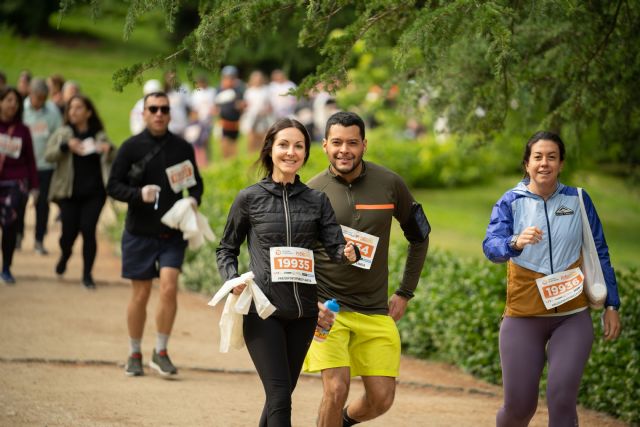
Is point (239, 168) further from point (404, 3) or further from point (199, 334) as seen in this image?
point (404, 3)

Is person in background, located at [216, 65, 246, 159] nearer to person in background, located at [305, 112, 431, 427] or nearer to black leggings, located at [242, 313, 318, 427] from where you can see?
person in background, located at [305, 112, 431, 427]

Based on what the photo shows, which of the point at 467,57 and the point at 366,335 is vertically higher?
the point at 467,57

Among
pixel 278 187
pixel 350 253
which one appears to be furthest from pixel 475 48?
pixel 350 253

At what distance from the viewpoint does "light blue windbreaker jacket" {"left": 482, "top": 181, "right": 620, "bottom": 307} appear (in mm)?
5957

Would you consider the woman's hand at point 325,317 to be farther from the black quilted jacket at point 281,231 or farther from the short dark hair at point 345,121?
the short dark hair at point 345,121

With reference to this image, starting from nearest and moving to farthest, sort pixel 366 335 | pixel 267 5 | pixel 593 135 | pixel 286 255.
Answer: pixel 286 255 < pixel 366 335 < pixel 267 5 < pixel 593 135

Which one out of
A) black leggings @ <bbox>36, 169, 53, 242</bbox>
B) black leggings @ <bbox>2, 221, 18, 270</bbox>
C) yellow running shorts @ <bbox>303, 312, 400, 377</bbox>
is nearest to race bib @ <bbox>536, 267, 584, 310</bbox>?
yellow running shorts @ <bbox>303, 312, 400, 377</bbox>

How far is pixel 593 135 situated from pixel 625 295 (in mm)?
8382

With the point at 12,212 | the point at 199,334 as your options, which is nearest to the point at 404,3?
the point at 199,334

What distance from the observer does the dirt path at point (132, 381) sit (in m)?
7.31

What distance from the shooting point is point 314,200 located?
5.77m

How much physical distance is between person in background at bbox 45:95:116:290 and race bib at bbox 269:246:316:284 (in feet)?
20.0

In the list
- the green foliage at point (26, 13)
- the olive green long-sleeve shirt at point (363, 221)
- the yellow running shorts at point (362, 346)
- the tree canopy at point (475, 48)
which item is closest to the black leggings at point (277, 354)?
the yellow running shorts at point (362, 346)

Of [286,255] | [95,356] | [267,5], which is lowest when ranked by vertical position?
[95,356]
